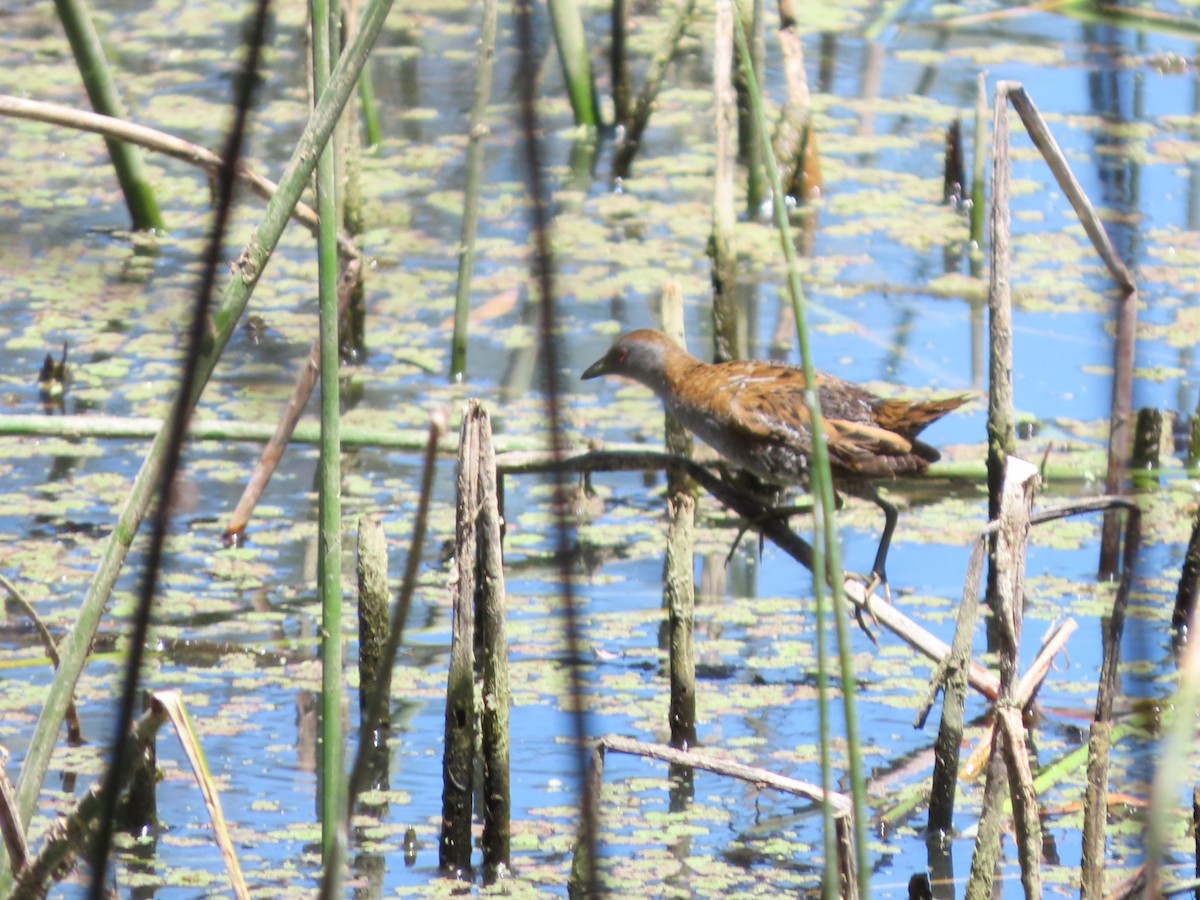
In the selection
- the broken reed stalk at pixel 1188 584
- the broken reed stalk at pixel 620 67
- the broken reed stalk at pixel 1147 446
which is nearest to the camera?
the broken reed stalk at pixel 1188 584

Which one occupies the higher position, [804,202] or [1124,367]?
[804,202]

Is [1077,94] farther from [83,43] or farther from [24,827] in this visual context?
[24,827]

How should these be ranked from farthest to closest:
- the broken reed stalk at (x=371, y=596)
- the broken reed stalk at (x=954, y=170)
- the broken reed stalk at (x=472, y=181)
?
1. the broken reed stalk at (x=954, y=170)
2. the broken reed stalk at (x=472, y=181)
3. the broken reed stalk at (x=371, y=596)

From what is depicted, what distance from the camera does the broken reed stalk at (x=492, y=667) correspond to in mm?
2809

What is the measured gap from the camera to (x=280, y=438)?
414 cm

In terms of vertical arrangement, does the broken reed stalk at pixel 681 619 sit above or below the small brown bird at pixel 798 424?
below

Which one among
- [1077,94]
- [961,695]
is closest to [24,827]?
[961,695]

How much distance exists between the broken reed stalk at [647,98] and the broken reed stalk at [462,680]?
3.66 meters

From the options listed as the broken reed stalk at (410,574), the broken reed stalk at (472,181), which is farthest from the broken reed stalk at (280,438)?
the broken reed stalk at (410,574)

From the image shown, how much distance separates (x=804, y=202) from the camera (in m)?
6.57

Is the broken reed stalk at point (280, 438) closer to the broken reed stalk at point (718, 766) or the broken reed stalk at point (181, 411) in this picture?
the broken reed stalk at point (718, 766)

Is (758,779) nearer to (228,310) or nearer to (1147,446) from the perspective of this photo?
(228,310)

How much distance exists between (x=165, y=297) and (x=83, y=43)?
3.52 feet

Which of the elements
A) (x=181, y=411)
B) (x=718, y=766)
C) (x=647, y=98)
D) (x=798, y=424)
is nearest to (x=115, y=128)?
(x=798, y=424)
